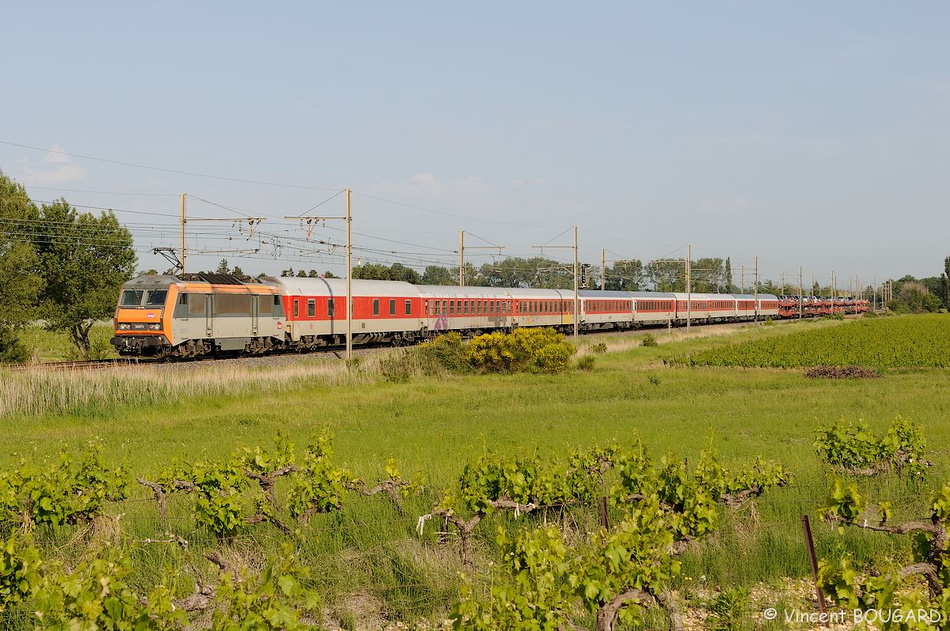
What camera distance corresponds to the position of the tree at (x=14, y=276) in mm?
38594

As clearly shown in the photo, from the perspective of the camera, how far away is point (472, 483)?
10.6 metres

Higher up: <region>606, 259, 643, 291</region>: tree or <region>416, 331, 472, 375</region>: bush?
<region>606, 259, 643, 291</region>: tree

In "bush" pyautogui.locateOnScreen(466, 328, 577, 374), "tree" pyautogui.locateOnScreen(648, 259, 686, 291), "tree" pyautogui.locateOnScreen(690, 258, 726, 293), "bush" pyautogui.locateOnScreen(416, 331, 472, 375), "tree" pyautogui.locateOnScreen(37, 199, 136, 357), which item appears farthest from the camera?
"tree" pyautogui.locateOnScreen(690, 258, 726, 293)

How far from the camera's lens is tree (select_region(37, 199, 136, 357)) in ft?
165

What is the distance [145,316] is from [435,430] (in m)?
17.3

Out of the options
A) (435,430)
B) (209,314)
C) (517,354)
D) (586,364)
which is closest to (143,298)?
(209,314)

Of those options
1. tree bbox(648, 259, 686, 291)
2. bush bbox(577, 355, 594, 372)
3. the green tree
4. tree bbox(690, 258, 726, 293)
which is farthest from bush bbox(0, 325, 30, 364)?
tree bbox(690, 258, 726, 293)

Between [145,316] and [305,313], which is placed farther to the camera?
[305,313]

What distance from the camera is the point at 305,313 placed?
41156 millimetres

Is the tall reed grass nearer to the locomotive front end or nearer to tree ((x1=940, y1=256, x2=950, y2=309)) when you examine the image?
the locomotive front end

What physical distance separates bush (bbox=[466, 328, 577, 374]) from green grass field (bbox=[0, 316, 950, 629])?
1442 mm

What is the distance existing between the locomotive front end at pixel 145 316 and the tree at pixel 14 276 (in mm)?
8219

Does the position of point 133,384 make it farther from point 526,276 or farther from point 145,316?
point 526,276

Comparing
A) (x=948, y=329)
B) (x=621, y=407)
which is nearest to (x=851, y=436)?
(x=621, y=407)
